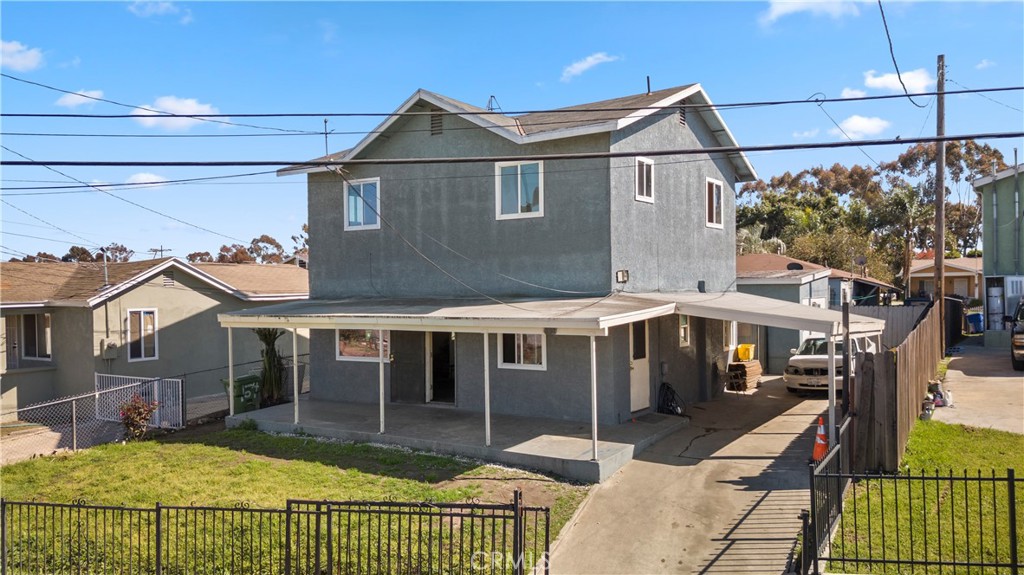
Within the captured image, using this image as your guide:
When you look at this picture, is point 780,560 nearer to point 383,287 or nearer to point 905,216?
point 383,287

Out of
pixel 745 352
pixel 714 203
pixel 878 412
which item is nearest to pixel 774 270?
pixel 745 352

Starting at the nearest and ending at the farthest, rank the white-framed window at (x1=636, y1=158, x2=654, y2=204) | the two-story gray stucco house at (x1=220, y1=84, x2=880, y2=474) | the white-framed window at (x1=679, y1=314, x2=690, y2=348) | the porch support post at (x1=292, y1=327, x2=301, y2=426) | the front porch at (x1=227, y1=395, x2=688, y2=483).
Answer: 1. the front porch at (x1=227, y1=395, x2=688, y2=483)
2. the two-story gray stucco house at (x1=220, y1=84, x2=880, y2=474)
3. the porch support post at (x1=292, y1=327, x2=301, y2=426)
4. the white-framed window at (x1=636, y1=158, x2=654, y2=204)
5. the white-framed window at (x1=679, y1=314, x2=690, y2=348)

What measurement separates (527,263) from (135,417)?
897cm

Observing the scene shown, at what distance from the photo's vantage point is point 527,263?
15008mm

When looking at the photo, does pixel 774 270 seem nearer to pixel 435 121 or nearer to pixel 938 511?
pixel 435 121

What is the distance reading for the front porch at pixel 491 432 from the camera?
11.2 m

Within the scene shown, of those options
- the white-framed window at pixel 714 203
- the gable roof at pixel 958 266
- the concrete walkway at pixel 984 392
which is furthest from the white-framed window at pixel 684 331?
the gable roof at pixel 958 266

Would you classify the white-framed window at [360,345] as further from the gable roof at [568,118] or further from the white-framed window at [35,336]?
the white-framed window at [35,336]

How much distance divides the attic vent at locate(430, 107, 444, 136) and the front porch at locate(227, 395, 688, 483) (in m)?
6.45

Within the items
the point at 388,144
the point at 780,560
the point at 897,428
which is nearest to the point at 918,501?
the point at 897,428

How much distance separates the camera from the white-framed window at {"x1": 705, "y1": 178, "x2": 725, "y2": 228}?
58.4 ft

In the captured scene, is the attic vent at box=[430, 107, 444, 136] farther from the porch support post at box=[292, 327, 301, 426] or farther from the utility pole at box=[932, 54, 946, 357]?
the utility pole at box=[932, 54, 946, 357]

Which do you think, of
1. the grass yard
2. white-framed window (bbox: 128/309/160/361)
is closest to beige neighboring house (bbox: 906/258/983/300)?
the grass yard

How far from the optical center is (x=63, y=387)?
62.5 ft
